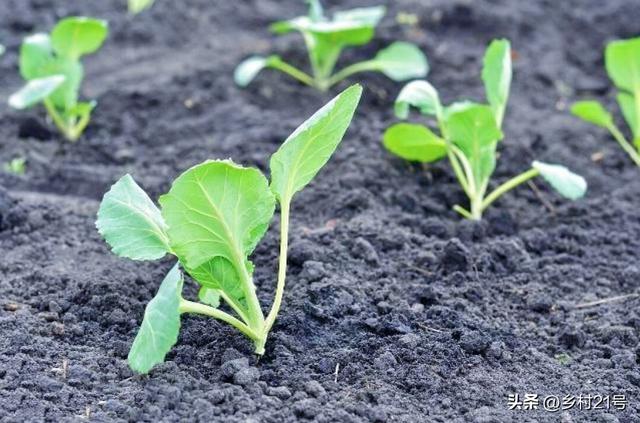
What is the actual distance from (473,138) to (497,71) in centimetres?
27

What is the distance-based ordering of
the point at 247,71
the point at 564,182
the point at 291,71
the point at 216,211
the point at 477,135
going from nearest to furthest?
the point at 216,211
the point at 564,182
the point at 477,135
the point at 247,71
the point at 291,71

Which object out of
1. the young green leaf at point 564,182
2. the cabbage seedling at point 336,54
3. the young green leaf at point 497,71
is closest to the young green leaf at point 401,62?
the cabbage seedling at point 336,54

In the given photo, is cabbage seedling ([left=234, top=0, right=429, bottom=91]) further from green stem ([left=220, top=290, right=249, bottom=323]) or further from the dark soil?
green stem ([left=220, top=290, right=249, bottom=323])

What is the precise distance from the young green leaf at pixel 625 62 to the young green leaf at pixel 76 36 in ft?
6.65

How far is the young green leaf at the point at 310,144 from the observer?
2416mm

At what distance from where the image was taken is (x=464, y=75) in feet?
15.0

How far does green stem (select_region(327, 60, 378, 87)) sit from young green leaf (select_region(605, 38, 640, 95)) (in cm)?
105

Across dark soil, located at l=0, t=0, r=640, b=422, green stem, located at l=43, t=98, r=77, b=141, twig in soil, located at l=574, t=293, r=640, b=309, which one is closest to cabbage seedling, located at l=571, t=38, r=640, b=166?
dark soil, located at l=0, t=0, r=640, b=422

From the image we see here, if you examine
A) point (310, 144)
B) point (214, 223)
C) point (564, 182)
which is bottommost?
point (564, 182)

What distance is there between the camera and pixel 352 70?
4.40 m

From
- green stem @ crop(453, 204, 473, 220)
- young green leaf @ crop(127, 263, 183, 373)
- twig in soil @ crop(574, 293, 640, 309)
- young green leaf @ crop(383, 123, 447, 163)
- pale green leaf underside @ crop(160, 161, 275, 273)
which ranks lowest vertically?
green stem @ crop(453, 204, 473, 220)

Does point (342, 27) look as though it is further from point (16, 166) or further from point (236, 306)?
point (236, 306)

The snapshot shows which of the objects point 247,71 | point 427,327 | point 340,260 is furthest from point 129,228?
point 247,71

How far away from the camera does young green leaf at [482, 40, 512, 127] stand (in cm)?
338
